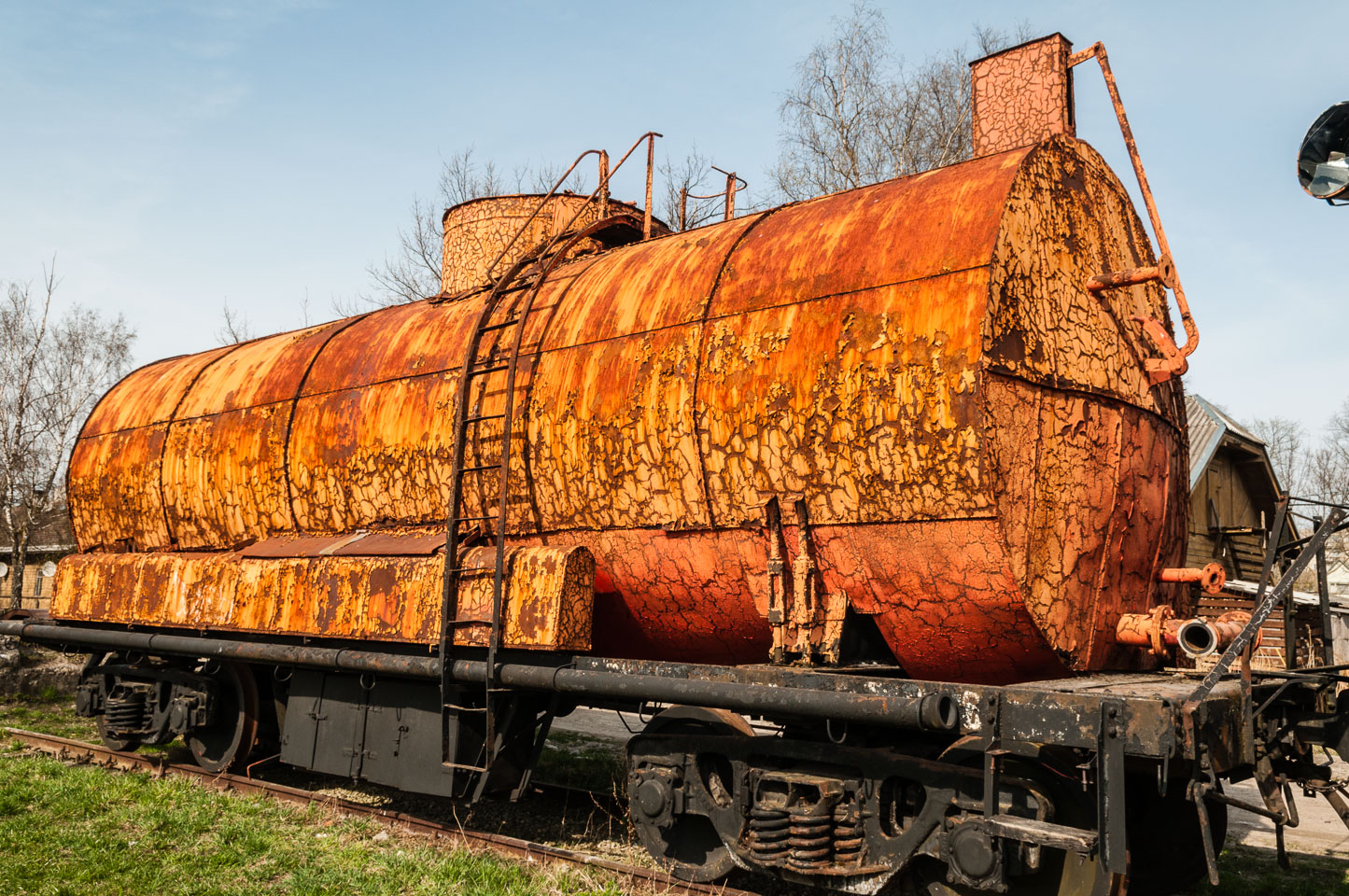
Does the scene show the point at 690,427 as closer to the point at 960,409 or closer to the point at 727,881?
the point at 960,409

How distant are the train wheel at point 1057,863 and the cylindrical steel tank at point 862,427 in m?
0.57

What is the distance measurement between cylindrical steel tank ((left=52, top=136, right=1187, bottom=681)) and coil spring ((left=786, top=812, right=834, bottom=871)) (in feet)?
3.07

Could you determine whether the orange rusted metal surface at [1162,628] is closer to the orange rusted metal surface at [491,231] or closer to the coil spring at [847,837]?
the coil spring at [847,837]

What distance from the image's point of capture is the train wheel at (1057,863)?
14.6 ft

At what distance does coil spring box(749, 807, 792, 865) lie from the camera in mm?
4910

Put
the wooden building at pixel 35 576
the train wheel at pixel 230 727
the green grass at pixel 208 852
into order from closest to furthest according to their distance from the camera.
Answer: the green grass at pixel 208 852
the train wheel at pixel 230 727
the wooden building at pixel 35 576

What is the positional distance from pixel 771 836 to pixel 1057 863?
1.31m

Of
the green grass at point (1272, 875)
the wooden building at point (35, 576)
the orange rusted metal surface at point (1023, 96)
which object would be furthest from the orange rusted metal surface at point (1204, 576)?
the wooden building at point (35, 576)

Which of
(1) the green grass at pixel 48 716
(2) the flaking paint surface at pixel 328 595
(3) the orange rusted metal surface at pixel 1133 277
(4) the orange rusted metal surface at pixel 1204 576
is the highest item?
(3) the orange rusted metal surface at pixel 1133 277

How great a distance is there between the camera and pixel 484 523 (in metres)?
6.52

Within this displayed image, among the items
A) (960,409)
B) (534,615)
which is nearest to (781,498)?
(960,409)

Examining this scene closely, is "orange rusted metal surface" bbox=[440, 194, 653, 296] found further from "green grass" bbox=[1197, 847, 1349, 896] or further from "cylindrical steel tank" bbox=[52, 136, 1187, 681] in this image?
"green grass" bbox=[1197, 847, 1349, 896]

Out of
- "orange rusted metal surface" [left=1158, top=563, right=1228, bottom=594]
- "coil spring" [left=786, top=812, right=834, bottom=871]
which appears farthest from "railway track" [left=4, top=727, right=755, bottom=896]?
"orange rusted metal surface" [left=1158, top=563, right=1228, bottom=594]

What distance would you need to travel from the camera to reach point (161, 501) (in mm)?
8914
